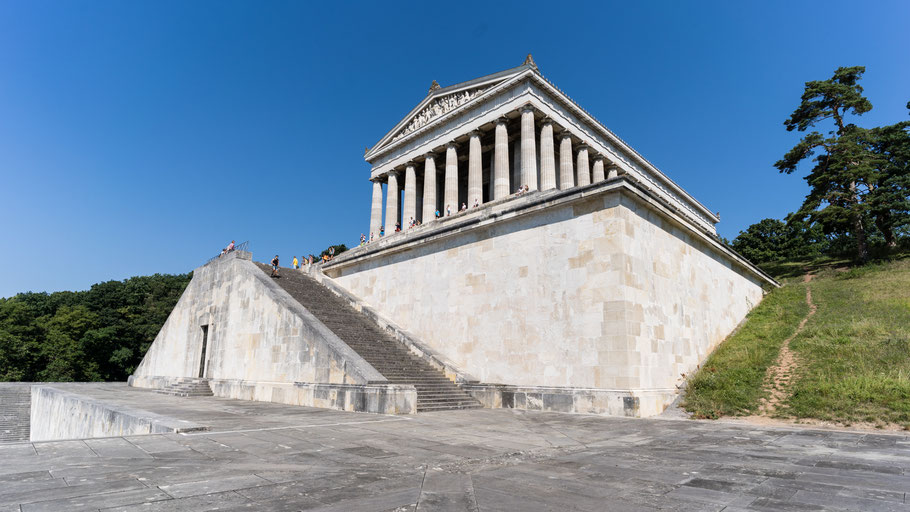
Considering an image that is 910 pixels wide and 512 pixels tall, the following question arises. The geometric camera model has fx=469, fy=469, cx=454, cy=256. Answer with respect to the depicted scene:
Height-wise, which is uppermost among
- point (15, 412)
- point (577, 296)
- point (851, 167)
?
point (851, 167)

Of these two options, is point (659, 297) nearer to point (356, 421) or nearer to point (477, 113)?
point (356, 421)

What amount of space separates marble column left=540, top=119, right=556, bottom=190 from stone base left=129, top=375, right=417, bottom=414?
24.1 m

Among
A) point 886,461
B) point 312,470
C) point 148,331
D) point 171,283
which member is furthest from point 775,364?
point 171,283

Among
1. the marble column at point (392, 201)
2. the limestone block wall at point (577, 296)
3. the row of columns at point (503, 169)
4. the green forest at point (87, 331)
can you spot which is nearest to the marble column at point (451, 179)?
the row of columns at point (503, 169)

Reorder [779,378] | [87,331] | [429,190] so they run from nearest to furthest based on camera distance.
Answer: [779,378] → [429,190] → [87,331]

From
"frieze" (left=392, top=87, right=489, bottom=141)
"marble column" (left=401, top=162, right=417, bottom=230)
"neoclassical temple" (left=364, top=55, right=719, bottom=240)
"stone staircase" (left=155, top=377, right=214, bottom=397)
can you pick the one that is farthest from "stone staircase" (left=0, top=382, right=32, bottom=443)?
"frieze" (left=392, top=87, right=489, bottom=141)

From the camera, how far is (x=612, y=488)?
5.12 metres

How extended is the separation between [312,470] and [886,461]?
7.91 meters

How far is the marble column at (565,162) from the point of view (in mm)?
37281

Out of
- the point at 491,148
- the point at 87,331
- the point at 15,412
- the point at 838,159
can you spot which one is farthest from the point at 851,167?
the point at 87,331

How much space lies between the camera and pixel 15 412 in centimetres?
3372

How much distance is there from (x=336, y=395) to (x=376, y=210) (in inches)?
1319

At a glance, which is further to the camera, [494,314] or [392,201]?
[392,201]

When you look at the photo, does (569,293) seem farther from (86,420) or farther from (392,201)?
(392,201)
